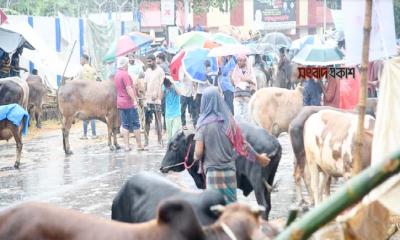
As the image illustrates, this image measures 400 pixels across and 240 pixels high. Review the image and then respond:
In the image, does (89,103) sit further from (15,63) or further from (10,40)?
(15,63)

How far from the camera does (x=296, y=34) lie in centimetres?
5759

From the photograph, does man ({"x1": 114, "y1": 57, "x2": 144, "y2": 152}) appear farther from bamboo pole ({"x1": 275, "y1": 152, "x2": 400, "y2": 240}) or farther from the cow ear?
bamboo pole ({"x1": 275, "y1": 152, "x2": 400, "y2": 240})

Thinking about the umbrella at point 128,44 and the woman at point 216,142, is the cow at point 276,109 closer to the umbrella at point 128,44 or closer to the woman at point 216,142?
the woman at point 216,142

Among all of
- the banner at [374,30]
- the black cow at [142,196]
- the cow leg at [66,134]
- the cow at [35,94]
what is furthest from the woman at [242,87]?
the banner at [374,30]

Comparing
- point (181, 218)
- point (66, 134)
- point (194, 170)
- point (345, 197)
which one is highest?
point (345, 197)

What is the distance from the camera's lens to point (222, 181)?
7.88m

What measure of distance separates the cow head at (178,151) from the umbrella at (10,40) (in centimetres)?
1135

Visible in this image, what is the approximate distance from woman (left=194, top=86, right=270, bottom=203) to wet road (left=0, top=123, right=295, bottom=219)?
1.46 meters

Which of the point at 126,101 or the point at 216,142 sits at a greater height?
the point at 216,142

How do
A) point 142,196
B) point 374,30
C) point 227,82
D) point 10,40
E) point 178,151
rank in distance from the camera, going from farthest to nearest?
point 10,40, point 227,82, point 178,151, point 142,196, point 374,30

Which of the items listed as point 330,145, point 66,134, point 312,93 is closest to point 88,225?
point 330,145

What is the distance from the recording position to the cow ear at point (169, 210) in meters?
3.71

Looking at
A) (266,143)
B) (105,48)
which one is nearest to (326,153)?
(266,143)

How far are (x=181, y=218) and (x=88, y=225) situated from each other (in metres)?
→ 0.63
